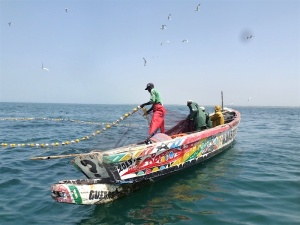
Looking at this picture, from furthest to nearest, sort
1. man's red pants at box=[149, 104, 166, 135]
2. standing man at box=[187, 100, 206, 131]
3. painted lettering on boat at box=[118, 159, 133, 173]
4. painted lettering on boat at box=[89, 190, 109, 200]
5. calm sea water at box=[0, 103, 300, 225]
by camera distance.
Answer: standing man at box=[187, 100, 206, 131], man's red pants at box=[149, 104, 166, 135], painted lettering on boat at box=[118, 159, 133, 173], painted lettering on boat at box=[89, 190, 109, 200], calm sea water at box=[0, 103, 300, 225]

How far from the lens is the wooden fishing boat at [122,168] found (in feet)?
22.2

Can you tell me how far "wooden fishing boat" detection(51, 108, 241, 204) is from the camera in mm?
6777

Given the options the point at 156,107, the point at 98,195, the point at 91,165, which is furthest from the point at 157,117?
the point at 98,195

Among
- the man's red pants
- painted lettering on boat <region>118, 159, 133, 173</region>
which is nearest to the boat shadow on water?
painted lettering on boat <region>118, 159, 133, 173</region>

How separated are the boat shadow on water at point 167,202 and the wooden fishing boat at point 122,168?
0.26 m

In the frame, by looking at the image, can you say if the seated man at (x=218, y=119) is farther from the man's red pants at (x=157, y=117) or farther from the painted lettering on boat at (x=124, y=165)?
the painted lettering on boat at (x=124, y=165)

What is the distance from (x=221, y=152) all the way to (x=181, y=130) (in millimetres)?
2077

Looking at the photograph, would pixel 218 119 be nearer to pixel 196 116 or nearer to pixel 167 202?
pixel 196 116

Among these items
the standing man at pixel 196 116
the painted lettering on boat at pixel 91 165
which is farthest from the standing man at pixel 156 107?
the painted lettering on boat at pixel 91 165

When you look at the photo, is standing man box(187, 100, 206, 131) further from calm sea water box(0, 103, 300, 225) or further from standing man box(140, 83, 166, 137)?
standing man box(140, 83, 166, 137)

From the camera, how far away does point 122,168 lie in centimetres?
732

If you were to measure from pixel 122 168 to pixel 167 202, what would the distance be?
55.1 inches

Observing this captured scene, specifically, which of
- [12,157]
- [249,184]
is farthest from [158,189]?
[12,157]

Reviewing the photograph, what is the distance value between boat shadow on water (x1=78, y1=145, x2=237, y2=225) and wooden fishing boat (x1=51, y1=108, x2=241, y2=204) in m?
0.26
